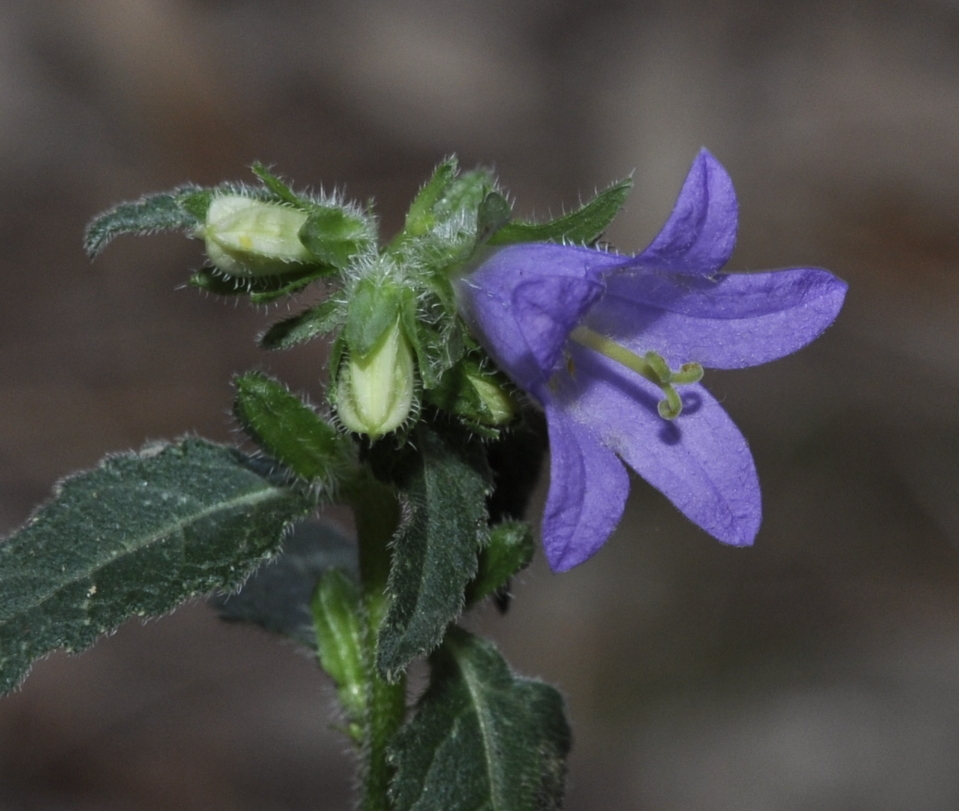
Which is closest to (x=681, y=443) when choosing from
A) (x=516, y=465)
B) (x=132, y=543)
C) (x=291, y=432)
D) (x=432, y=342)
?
(x=516, y=465)

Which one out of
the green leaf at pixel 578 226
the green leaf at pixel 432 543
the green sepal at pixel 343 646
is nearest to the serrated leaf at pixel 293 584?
the green sepal at pixel 343 646

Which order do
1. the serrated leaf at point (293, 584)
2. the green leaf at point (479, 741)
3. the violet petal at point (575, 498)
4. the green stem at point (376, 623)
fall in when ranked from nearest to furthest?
the violet petal at point (575, 498) → the green leaf at point (479, 741) → the green stem at point (376, 623) → the serrated leaf at point (293, 584)

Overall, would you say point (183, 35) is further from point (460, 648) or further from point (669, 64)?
point (460, 648)

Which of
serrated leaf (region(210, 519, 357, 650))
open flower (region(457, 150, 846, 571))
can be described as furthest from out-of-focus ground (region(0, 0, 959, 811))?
open flower (region(457, 150, 846, 571))

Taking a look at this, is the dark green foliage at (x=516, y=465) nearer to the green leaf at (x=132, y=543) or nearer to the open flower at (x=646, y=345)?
the open flower at (x=646, y=345)

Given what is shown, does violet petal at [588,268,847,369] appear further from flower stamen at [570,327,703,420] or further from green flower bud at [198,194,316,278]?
green flower bud at [198,194,316,278]

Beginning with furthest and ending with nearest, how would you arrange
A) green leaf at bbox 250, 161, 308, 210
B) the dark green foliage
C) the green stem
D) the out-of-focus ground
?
the out-of-focus ground, the dark green foliage, the green stem, green leaf at bbox 250, 161, 308, 210
